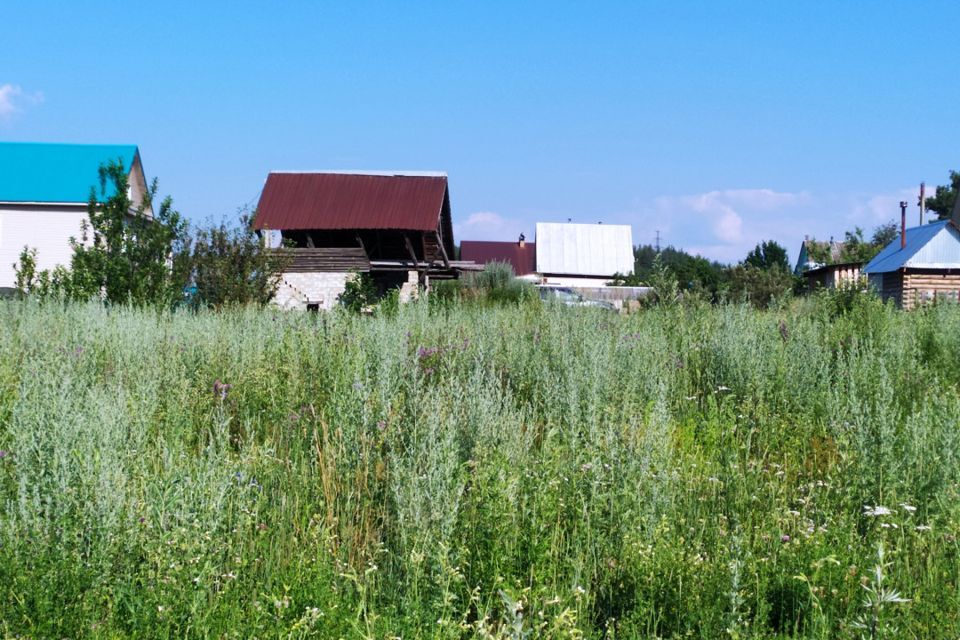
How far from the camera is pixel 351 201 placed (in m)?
34.6

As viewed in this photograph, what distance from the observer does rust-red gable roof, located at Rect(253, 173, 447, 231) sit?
33.8m

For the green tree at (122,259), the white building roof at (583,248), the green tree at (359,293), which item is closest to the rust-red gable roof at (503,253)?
the white building roof at (583,248)

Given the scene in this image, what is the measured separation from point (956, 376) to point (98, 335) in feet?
29.1

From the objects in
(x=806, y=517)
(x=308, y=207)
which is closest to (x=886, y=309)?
(x=806, y=517)

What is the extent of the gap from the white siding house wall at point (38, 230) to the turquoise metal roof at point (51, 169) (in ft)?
1.46

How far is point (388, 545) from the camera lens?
159 inches

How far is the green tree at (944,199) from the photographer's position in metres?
66.1

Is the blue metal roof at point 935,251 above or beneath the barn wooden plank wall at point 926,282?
above

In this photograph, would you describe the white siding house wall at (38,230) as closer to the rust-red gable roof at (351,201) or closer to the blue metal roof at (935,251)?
the rust-red gable roof at (351,201)

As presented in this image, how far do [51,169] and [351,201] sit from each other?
11606 mm

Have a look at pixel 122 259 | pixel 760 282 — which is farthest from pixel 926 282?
pixel 122 259

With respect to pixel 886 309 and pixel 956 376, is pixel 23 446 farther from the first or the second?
pixel 886 309

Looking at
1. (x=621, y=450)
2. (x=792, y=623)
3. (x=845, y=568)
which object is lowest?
(x=792, y=623)

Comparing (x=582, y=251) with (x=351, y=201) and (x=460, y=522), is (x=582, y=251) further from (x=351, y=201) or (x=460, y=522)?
(x=460, y=522)
